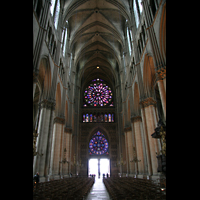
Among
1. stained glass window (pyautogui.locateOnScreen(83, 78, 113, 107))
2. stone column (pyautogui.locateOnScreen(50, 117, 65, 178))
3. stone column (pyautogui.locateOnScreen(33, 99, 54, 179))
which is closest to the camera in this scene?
stone column (pyautogui.locateOnScreen(33, 99, 54, 179))

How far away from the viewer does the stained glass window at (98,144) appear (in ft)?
95.1

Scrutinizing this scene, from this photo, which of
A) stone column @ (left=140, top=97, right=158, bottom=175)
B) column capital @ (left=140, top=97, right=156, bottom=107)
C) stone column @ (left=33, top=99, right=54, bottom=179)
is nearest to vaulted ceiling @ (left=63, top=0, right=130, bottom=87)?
column capital @ (left=140, top=97, right=156, bottom=107)

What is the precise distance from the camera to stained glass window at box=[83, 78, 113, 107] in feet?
104

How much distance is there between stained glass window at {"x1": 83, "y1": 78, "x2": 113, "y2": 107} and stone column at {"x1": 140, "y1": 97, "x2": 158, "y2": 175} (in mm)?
18427

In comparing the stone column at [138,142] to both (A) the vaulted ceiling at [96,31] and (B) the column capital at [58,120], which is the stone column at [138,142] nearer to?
(B) the column capital at [58,120]

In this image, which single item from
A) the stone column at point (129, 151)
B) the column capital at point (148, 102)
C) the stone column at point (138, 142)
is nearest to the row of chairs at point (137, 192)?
the column capital at point (148, 102)

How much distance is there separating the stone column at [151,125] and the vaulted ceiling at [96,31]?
1026 cm

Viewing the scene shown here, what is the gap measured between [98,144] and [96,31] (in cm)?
1893

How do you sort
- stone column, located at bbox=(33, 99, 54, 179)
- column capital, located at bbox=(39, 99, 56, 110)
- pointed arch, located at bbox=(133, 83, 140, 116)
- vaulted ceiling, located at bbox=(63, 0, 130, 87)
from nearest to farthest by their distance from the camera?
stone column, located at bbox=(33, 99, 54, 179) < column capital, located at bbox=(39, 99, 56, 110) < pointed arch, located at bbox=(133, 83, 140, 116) < vaulted ceiling, located at bbox=(63, 0, 130, 87)

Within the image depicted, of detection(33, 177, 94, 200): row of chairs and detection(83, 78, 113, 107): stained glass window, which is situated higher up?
detection(83, 78, 113, 107): stained glass window

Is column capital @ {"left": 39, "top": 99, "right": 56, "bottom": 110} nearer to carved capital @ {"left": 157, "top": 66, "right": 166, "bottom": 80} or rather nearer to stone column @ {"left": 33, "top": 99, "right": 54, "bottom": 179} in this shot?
stone column @ {"left": 33, "top": 99, "right": 54, "bottom": 179}

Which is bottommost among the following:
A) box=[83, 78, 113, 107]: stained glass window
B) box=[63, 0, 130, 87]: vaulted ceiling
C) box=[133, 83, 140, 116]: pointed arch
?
A: box=[133, 83, 140, 116]: pointed arch

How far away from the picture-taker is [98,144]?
29.6 m
